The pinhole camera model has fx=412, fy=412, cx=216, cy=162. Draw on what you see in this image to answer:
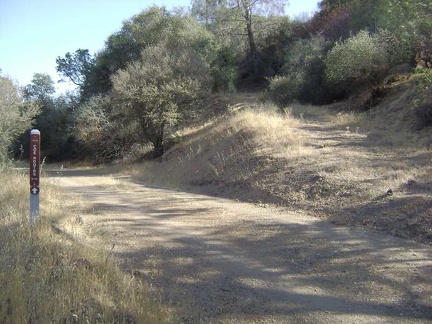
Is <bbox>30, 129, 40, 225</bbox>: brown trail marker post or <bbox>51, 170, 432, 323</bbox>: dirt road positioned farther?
<bbox>30, 129, 40, 225</bbox>: brown trail marker post

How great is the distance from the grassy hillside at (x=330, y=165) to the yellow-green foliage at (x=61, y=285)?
4.79 metres

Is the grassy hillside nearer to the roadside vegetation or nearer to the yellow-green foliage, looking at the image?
the roadside vegetation

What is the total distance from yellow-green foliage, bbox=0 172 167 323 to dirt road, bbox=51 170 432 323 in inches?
18.8

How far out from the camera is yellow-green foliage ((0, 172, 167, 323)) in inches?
162

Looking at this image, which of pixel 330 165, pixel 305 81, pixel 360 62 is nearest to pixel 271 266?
pixel 330 165

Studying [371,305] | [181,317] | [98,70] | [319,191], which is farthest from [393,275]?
[98,70]

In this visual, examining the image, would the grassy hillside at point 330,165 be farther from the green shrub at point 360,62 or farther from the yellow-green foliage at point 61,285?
the yellow-green foliage at point 61,285

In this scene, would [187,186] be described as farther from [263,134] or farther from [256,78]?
[256,78]

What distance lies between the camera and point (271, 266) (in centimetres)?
588

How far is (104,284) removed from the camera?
4.84m

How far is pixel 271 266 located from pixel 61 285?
2821 millimetres

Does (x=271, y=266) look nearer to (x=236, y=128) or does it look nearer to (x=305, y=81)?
(x=236, y=128)

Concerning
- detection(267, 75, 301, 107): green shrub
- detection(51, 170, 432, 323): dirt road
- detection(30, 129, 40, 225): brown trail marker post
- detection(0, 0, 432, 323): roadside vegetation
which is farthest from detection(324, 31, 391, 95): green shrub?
detection(30, 129, 40, 225): brown trail marker post

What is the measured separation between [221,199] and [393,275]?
7051mm
